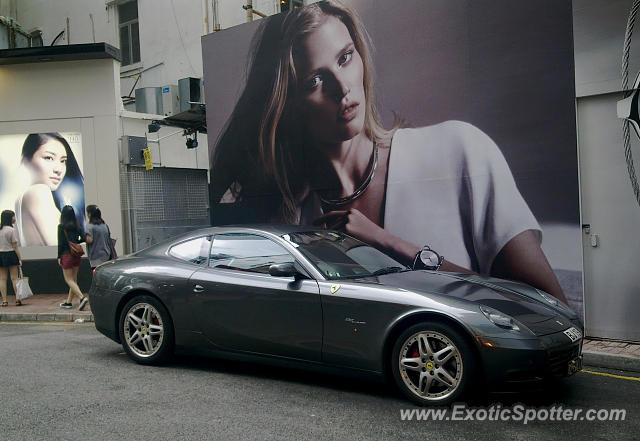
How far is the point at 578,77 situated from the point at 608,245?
1.96 meters

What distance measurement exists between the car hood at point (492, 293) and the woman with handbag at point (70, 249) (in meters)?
6.75

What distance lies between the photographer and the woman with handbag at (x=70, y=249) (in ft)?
33.8

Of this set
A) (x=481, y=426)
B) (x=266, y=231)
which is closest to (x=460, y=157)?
(x=266, y=231)

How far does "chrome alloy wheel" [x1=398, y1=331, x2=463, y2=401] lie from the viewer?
4.58 metres

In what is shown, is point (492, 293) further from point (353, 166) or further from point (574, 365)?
point (353, 166)

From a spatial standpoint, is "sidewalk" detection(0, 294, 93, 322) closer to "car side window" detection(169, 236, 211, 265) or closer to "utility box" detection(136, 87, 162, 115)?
"car side window" detection(169, 236, 211, 265)

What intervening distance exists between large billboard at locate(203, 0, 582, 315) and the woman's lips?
0.07 feet

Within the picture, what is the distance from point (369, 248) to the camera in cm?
618

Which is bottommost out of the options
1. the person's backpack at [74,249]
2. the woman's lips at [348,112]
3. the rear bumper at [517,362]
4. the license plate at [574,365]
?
the license plate at [574,365]

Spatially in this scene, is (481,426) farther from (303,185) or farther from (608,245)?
(303,185)

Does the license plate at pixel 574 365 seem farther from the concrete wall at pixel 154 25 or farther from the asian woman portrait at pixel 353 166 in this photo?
the concrete wall at pixel 154 25

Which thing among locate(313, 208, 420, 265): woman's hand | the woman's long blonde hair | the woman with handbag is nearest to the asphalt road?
locate(313, 208, 420, 265): woman's hand

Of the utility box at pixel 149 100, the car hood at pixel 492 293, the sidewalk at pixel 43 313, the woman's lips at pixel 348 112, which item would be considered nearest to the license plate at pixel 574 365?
the car hood at pixel 492 293

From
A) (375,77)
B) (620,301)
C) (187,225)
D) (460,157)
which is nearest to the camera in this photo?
(620,301)
